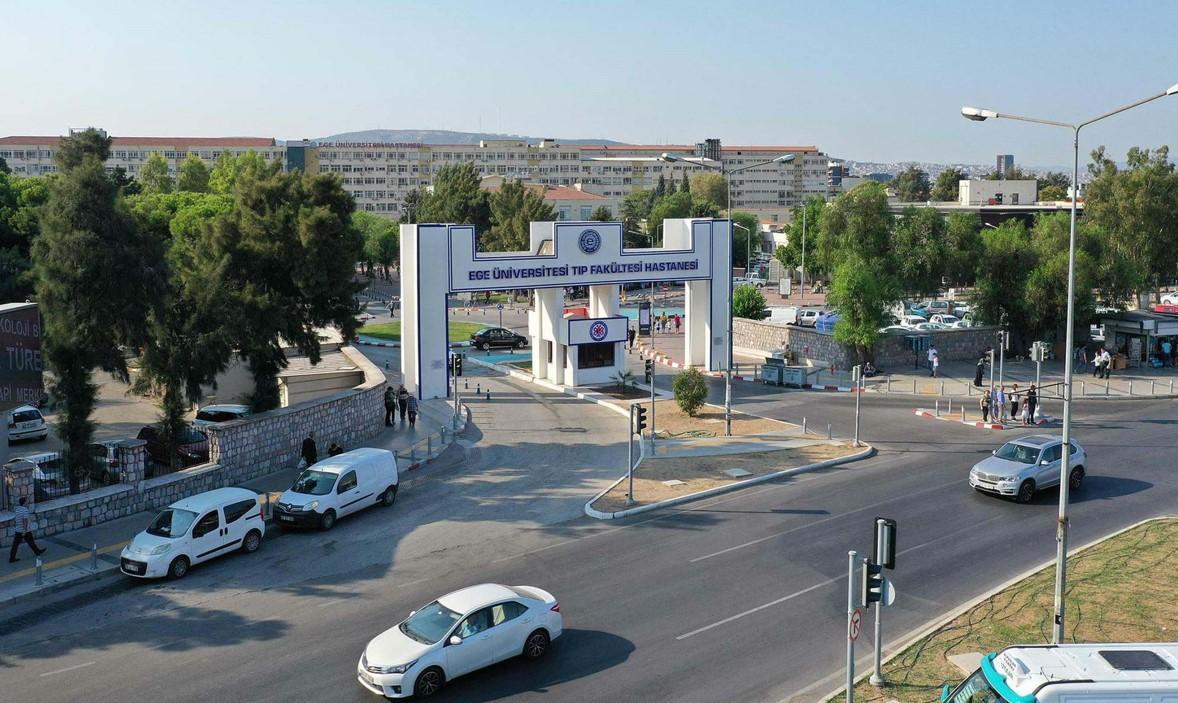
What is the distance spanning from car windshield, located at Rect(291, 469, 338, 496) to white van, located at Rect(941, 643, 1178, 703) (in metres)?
15.3

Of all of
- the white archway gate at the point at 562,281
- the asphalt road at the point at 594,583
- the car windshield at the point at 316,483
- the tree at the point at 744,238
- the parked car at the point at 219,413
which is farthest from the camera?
the tree at the point at 744,238

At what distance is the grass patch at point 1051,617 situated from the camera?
1543 cm

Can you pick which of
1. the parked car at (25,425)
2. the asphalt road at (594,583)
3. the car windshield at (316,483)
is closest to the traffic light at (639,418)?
the asphalt road at (594,583)

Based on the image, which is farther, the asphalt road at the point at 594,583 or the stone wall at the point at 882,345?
the stone wall at the point at 882,345

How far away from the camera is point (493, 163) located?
182 metres

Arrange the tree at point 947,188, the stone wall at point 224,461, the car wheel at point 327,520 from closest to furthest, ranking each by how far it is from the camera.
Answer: the stone wall at point 224,461, the car wheel at point 327,520, the tree at point 947,188

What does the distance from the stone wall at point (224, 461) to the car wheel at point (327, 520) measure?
4.23 m

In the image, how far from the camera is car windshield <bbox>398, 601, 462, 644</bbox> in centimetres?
1544

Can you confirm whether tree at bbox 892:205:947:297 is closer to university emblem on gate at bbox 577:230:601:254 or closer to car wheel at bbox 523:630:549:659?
university emblem on gate at bbox 577:230:601:254

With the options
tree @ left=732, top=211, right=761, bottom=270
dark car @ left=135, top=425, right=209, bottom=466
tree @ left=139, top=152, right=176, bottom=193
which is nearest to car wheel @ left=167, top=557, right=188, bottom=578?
dark car @ left=135, top=425, right=209, bottom=466

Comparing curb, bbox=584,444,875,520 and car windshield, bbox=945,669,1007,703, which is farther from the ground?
car windshield, bbox=945,669,1007,703

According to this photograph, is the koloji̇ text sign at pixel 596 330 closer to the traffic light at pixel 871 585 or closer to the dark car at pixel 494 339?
the dark car at pixel 494 339

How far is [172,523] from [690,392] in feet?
64.8

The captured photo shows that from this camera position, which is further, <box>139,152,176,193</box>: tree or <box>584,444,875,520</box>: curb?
<box>139,152,176,193</box>: tree
